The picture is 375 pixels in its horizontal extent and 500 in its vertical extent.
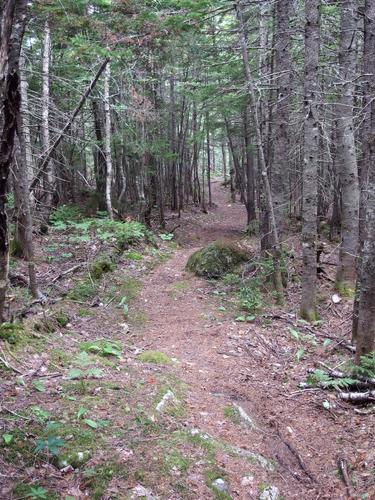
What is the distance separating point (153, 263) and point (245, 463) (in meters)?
8.75

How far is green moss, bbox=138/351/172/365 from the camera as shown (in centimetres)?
618

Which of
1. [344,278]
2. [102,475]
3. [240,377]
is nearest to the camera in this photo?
[102,475]

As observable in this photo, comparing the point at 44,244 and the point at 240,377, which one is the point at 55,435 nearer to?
the point at 240,377

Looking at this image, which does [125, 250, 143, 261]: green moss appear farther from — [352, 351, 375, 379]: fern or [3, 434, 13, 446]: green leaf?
[3, 434, 13, 446]: green leaf

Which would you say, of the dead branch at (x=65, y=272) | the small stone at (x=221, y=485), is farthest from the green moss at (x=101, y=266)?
the small stone at (x=221, y=485)

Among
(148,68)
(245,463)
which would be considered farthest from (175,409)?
(148,68)

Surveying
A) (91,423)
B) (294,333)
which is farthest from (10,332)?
(294,333)

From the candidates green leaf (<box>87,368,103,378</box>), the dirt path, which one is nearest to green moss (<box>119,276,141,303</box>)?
the dirt path

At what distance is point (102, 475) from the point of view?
11.8 ft

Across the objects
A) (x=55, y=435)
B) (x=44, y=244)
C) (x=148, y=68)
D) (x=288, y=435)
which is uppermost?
(x=148, y=68)

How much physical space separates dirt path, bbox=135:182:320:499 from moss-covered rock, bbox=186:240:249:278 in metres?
0.36

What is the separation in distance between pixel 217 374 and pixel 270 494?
7.57 ft

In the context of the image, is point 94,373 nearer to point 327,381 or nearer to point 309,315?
point 327,381

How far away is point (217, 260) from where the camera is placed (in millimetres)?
11484
